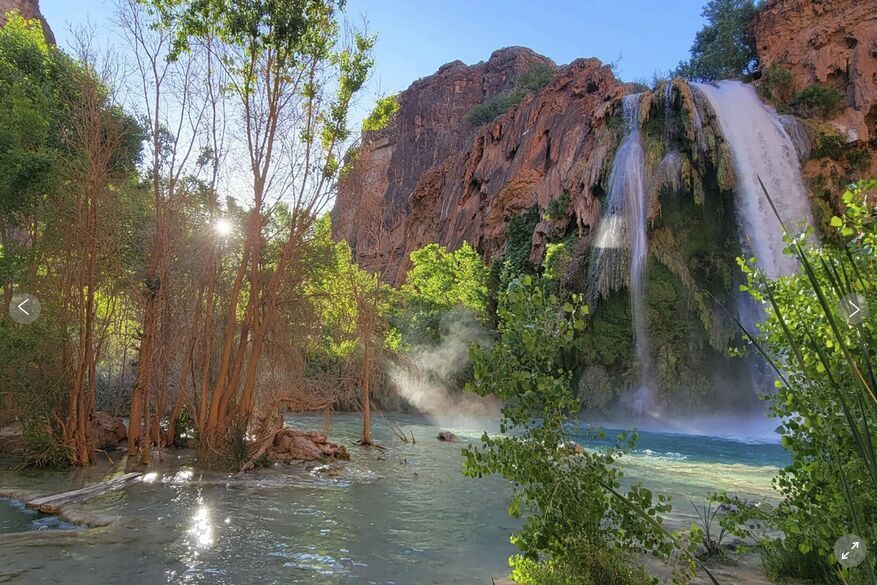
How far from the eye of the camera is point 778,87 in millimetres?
25969

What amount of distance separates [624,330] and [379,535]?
65.9ft

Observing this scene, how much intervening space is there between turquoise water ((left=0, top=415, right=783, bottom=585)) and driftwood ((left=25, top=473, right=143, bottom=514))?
22 cm

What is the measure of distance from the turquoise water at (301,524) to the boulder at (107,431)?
151cm

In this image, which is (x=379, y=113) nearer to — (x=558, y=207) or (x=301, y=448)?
(x=301, y=448)

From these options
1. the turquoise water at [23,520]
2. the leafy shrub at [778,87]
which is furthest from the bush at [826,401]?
the leafy shrub at [778,87]

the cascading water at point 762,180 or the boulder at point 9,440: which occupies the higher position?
the cascading water at point 762,180

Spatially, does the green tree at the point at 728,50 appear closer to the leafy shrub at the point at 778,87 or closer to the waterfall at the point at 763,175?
the leafy shrub at the point at 778,87

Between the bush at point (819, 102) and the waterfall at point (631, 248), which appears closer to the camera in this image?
the waterfall at point (631, 248)

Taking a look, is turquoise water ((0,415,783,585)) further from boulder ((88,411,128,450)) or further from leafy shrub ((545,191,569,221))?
leafy shrub ((545,191,569,221))

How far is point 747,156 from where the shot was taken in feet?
74.8

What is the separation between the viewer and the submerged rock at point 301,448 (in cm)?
1234

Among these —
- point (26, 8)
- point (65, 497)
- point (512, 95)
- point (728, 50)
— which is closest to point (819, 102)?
point (728, 50)

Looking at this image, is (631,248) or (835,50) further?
(835,50)

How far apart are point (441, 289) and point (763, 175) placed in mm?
17169
